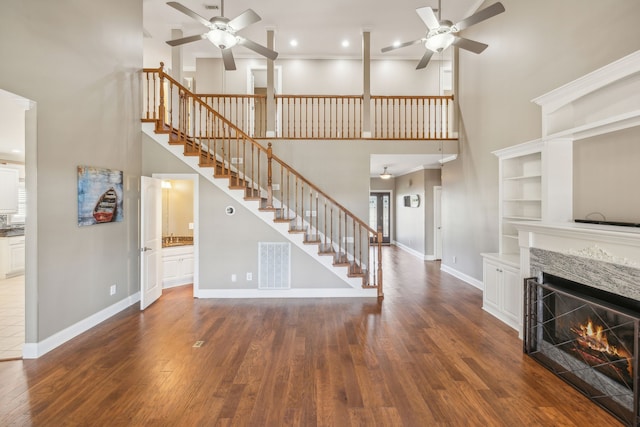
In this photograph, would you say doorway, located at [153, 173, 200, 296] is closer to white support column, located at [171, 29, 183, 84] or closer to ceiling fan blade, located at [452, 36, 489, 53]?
white support column, located at [171, 29, 183, 84]

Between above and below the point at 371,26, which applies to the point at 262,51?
below

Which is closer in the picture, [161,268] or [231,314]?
[231,314]

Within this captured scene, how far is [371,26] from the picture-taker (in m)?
6.45

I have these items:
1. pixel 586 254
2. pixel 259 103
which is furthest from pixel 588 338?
pixel 259 103

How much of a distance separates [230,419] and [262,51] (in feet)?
14.2

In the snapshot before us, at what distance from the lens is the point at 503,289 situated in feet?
13.3

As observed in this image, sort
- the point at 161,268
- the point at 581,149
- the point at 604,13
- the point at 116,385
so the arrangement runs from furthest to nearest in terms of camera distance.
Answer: the point at 161,268 → the point at 581,149 → the point at 604,13 → the point at 116,385

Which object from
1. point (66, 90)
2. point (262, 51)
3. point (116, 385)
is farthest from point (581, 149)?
point (66, 90)

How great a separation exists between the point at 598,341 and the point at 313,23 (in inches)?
272

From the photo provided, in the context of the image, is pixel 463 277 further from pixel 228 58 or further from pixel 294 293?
pixel 228 58

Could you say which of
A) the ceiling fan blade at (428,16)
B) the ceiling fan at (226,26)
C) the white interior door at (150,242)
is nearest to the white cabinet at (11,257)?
the white interior door at (150,242)

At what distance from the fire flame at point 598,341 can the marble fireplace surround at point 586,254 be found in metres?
0.39

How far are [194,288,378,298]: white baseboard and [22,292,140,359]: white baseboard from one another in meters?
1.16

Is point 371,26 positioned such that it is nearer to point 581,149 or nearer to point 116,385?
point 581,149
